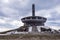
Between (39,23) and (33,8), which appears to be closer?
(33,8)

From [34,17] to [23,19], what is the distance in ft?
31.1

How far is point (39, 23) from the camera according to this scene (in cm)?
12150

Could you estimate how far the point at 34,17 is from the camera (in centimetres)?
11806

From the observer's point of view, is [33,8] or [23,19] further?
[23,19]

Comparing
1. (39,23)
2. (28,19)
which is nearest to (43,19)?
(39,23)

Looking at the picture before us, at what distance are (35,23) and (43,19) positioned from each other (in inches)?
291

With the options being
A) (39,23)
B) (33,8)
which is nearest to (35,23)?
(39,23)

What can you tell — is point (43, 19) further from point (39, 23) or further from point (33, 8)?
point (33, 8)

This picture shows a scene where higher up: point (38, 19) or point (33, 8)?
point (33, 8)

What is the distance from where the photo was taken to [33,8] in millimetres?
113562

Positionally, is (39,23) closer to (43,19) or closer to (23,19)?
(43,19)

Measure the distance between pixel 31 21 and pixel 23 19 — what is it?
745 cm

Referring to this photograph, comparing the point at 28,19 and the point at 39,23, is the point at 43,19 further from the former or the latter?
the point at 28,19

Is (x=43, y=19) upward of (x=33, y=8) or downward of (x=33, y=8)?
downward
